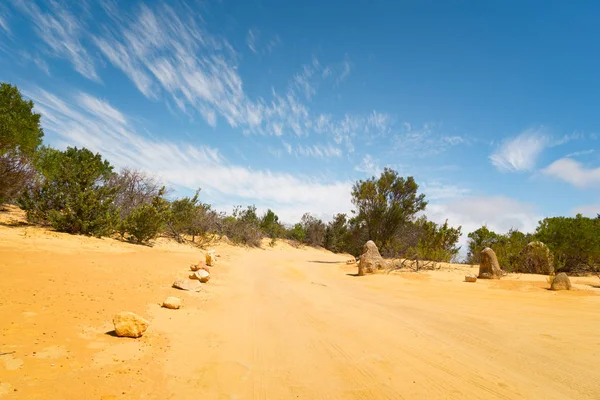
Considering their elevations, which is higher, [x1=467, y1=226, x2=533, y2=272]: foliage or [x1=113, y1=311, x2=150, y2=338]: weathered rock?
[x1=467, y1=226, x2=533, y2=272]: foliage

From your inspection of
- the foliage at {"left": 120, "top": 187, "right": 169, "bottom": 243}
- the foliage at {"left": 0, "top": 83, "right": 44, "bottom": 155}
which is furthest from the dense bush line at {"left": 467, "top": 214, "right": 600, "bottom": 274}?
the foliage at {"left": 0, "top": 83, "right": 44, "bottom": 155}

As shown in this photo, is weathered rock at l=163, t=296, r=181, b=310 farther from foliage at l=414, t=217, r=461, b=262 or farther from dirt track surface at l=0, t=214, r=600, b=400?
foliage at l=414, t=217, r=461, b=262

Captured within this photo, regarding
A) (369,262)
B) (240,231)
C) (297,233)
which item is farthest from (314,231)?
(369,262)

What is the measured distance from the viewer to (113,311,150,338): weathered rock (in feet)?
12.6

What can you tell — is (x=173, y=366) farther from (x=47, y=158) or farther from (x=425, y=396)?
(x=47, y=158)

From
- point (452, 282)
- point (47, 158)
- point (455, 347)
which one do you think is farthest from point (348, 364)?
point (47, 158)

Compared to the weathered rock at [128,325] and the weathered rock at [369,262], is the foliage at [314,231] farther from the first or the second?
the weathered rock at [128,325]

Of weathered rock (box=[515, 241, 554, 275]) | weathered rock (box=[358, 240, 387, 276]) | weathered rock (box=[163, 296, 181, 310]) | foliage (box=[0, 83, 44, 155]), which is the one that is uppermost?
foliage (box=[0, 83, 44, 155])

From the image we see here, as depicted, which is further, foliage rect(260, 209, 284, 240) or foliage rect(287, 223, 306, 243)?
foliage rect(287, 223, 306, 243)

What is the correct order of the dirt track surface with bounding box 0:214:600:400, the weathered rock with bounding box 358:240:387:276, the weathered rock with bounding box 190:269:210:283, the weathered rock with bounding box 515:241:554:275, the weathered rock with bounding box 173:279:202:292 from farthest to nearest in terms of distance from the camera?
1. the weathered rock with bounding box 515:241:554:275
2. the weathered rock with bounding box 358:240:387:276
3. the weathered rock with bounding box 190:269:210:283
4. the weathered rock with bounding box 173:279:202:292
5. the dirt track surface with bounding box 0:214:600:400

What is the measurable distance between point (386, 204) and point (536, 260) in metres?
10.2

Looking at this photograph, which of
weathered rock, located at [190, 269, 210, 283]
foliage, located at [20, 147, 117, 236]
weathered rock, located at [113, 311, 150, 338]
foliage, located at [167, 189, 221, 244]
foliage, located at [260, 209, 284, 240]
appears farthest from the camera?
foliage, located at [260, 209, 284, 240]

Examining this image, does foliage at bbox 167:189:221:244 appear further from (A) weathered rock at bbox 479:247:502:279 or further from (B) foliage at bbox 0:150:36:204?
(A) weathered rock at bbox 479:247:502:279

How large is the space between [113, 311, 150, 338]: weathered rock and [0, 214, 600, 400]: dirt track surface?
0.14 m
